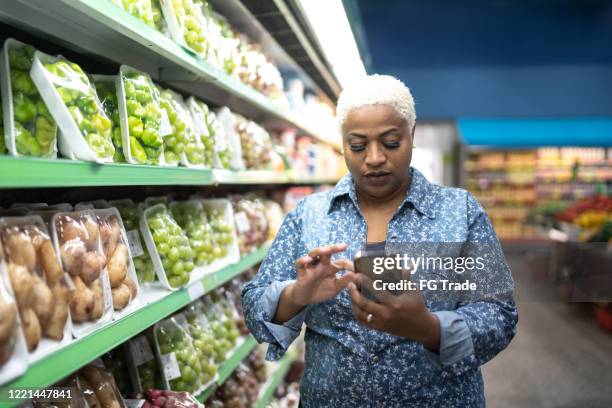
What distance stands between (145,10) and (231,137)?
1.04 m

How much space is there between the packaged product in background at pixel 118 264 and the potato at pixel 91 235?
0.27ft

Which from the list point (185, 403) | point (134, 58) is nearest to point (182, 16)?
point (134, 58)

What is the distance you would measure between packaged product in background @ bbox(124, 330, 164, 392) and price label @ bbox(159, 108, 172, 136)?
0.80 metres

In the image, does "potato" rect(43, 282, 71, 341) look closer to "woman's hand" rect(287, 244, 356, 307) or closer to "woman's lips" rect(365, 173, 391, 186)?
"woman's hand" rect(287, 244, 356, 307)

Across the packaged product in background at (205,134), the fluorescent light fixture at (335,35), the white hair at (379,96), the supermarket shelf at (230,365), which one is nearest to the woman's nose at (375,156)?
the white hair at (379,96)

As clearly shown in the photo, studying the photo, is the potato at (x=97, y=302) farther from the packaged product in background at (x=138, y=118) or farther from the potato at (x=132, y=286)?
the packaged product in background at (x=138, y=118)

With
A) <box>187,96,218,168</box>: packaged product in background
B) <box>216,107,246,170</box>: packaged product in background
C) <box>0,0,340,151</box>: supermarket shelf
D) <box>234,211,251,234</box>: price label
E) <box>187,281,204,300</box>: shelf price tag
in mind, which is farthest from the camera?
<box>234,211,251,234</box>: price label

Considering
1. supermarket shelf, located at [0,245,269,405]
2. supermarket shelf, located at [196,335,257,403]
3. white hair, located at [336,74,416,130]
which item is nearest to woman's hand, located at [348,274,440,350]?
white hair, located at [336,74,416,130]

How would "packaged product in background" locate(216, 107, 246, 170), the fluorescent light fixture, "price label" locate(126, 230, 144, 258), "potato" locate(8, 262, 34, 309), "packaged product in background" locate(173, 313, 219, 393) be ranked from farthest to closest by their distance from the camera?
"packaged product in background" locate(216, 107, 246, 170)
the fluorescent light fixture
"packaged product in background" locate(173, 313, 219, 393)
"price label" locate(126, 230, 144, 258)
"potato" locate(8, 262, 34, 309)

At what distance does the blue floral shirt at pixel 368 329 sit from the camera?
1495 mm

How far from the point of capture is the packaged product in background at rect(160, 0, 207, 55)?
1970mm

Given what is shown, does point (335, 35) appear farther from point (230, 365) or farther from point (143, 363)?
point (143, 363)

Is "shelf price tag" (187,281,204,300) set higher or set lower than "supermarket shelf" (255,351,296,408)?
higher

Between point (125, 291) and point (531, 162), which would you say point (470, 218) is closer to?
point (125, 291)
